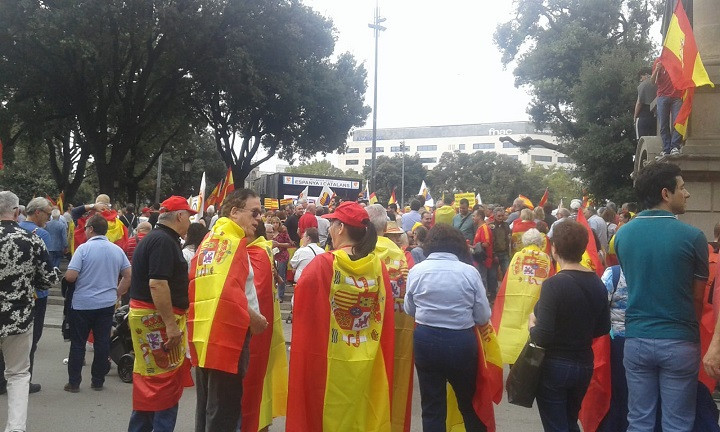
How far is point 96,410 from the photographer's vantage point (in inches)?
275

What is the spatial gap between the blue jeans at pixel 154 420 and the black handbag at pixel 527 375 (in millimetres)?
2443

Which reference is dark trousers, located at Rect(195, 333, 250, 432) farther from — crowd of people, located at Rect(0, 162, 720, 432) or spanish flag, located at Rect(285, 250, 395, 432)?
spanish flag, located at Rect(285, 250, 395, 432)

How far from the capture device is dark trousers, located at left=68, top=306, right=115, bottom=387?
302 inches

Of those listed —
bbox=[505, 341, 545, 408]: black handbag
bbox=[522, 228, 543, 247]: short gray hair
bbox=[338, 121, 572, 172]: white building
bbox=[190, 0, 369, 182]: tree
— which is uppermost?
bbox=[338, 121, 572, 172]: white building

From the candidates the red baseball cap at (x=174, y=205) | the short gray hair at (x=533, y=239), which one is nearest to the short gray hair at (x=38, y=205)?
the red baseball cap at (x=174, y=205)

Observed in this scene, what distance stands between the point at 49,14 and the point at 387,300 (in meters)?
19.9

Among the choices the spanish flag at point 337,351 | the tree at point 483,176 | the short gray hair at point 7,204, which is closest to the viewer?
the spanish flag at point 337,351

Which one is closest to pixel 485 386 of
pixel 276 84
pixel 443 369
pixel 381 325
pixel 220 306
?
pixel 443 369

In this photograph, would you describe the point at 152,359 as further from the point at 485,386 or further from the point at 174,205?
the point at 485,386

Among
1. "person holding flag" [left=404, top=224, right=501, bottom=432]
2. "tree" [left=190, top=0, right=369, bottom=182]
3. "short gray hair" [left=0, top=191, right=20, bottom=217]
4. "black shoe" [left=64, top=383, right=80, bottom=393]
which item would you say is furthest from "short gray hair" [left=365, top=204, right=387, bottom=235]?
"tree" [left=190, top=0, right=369, bottom=182]

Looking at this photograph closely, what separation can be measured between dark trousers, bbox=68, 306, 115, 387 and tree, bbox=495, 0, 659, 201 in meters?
24.0

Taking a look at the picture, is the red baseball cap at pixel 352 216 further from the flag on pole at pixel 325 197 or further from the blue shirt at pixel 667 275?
the flag on pole at pixel 325 197

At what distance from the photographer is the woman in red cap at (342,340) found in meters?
4.82

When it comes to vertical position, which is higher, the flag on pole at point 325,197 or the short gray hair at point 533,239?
the flag on pole at point 325,197
